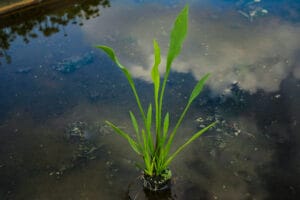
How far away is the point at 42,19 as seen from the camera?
171 inches

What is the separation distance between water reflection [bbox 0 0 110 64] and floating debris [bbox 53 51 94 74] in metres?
0.71

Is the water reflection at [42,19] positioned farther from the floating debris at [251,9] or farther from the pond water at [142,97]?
the floating debris at [251,9]

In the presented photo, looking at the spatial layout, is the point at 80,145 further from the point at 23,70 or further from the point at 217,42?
the point at 217,42

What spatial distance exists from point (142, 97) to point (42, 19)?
2.09m

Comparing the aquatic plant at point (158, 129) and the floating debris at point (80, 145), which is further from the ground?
the aquatic plant at point (158, 129)

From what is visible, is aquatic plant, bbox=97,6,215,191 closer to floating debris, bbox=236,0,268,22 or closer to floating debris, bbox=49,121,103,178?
floating debris, bbox=49,121,103,178

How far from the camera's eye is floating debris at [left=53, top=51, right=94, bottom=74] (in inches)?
138

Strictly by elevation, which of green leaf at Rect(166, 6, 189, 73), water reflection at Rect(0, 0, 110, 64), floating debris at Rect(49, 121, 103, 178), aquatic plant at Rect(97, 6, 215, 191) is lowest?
floating debris at Rect(49, 121, 103, 178)

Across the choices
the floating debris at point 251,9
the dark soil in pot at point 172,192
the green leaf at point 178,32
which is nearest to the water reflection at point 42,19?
the floating debris at point 251,9

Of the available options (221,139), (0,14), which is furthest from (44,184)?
(0,14)

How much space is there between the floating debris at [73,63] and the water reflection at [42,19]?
713 mm

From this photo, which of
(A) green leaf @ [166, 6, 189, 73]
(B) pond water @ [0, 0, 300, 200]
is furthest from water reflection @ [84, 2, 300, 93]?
(A) green leaf @ [166, 6, 189, 73]

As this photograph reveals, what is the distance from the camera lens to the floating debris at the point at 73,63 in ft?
11.5

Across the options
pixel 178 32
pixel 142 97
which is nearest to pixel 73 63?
pixel 142 97
